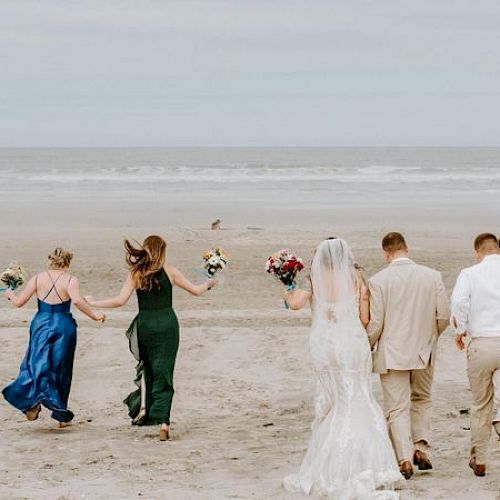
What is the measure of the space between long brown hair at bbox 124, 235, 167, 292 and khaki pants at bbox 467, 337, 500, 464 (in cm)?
261

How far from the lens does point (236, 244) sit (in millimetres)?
21797

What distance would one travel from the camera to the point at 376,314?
6887 millimetres

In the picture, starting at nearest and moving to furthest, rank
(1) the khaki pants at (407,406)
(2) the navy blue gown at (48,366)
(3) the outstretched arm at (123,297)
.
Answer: (1) the khaki pants at (407,406)
(3) the outstretched arm at (123,297)
(2) the navy blue gown at (48,366)

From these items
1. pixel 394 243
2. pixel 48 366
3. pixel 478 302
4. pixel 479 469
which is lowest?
pixel 479 469

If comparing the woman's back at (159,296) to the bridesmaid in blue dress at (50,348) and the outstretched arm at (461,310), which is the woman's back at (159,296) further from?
the outstretched arm at (461,310)

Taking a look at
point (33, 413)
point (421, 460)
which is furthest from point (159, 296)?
point (421, 460)

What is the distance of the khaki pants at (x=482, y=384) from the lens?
264 inches

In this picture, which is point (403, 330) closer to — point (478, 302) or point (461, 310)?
point (461, 310)

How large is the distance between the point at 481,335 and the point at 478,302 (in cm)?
22

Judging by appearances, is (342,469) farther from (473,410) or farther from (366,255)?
(366,255)

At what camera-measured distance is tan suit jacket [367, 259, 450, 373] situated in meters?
6.84

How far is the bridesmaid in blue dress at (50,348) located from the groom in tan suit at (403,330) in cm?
279

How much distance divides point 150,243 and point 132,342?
86cm

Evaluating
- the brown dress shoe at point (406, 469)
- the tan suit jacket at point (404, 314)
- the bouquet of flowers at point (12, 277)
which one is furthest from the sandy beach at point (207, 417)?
the bouquet of flowers at point (12, 277)
